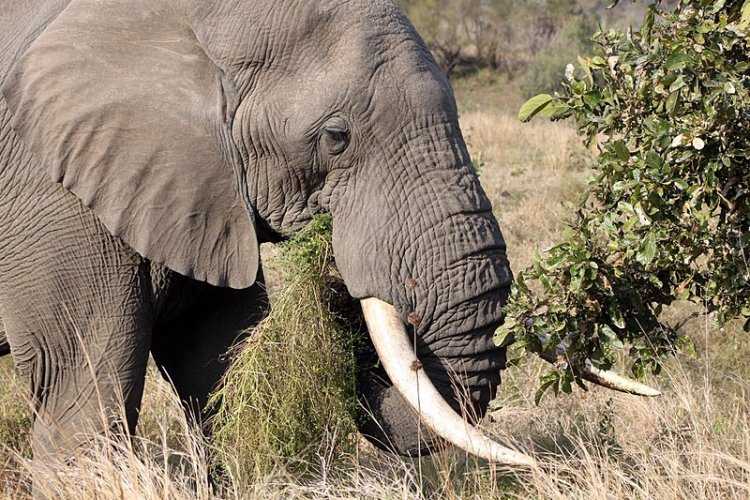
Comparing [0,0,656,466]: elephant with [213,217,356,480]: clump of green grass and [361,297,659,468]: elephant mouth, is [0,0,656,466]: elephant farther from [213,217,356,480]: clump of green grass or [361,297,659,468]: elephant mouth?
[213,217,356,480]: clump of green grass

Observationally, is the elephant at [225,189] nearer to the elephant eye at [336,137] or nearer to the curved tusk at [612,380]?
the elephant eye at [336,137]

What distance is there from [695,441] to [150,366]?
11.6ft

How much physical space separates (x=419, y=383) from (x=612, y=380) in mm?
664

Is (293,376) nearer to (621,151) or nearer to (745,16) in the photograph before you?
(621,151)

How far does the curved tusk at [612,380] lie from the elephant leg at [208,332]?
53.2 inches

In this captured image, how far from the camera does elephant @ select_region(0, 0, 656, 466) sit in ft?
12.9

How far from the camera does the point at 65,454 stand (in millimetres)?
4324

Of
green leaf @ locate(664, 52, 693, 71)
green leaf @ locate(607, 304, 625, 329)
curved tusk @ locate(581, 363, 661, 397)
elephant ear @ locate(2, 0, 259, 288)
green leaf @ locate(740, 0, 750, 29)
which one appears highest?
green leaf @ locate(740, 0, 750, 29)

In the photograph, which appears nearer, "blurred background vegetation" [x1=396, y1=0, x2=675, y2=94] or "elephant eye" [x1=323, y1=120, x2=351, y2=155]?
"elephant eye" [x1=323, y1=120, x2=351, y2=155]

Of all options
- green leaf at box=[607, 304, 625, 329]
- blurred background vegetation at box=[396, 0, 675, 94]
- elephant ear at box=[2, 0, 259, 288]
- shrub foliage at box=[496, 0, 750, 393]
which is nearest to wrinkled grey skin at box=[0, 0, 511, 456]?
elephant ear at box=[2, 0, 259, 288]

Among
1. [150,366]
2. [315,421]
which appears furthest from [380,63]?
[150,366]

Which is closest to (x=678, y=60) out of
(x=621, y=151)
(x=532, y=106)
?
(x=621, y=151)

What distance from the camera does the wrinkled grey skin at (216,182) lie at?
393 centimetres

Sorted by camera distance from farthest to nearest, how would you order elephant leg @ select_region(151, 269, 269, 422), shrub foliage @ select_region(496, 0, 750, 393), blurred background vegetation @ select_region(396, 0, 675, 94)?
blurred background vegetation @ select_region(396, 0, 675, 94)
elephant leg @ select_region(151, 269, 269, 422)
shrub foliage @ select_region(496, 0, 750, 393)
